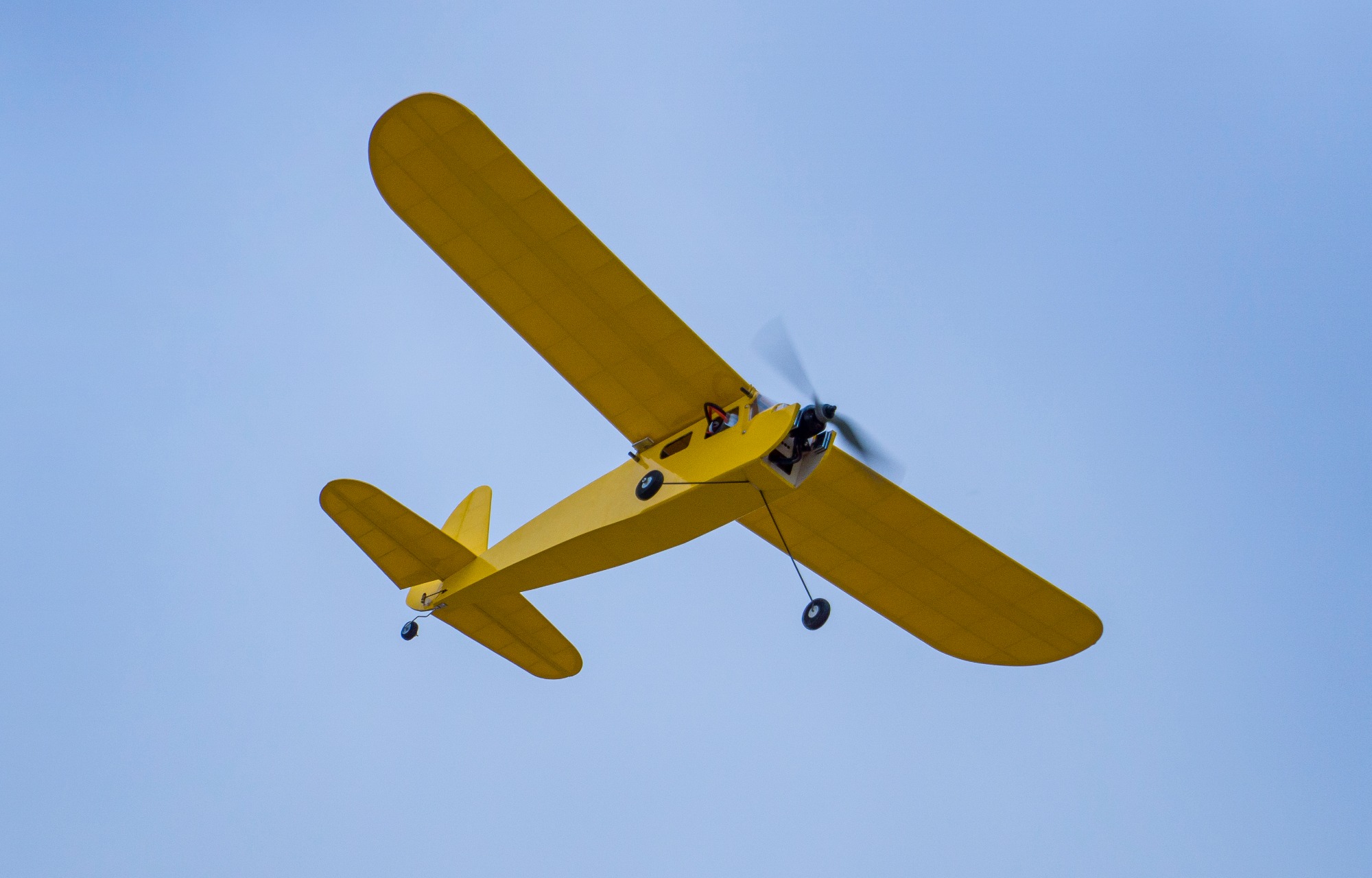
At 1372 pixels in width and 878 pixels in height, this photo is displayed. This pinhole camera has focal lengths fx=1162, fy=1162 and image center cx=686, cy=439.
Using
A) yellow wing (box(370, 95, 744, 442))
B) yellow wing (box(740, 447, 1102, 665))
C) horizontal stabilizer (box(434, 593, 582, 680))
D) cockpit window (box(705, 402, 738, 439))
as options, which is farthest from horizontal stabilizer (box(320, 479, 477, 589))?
cockpit window (box(705, 402, 738, 439))

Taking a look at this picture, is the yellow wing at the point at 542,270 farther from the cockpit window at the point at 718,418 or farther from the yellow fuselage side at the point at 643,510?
the yellow fuselage side at the point at 643,510

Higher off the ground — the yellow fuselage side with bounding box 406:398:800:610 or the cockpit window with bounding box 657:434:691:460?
the cockpit window with bounding box 657:434:691:460

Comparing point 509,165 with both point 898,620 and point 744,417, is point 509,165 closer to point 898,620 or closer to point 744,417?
point 744,417

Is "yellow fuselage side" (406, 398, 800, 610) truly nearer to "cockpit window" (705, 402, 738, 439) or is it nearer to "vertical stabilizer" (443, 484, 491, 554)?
"cockpit window" (705, 402, 738, 439)

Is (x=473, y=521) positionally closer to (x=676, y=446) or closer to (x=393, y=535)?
(x=393, y=535)

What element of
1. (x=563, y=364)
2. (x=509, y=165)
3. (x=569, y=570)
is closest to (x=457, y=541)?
(x=569, y=570)

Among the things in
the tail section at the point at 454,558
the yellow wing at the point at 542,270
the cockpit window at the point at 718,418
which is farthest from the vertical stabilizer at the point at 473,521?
the cockpit window at the point at 718,418
